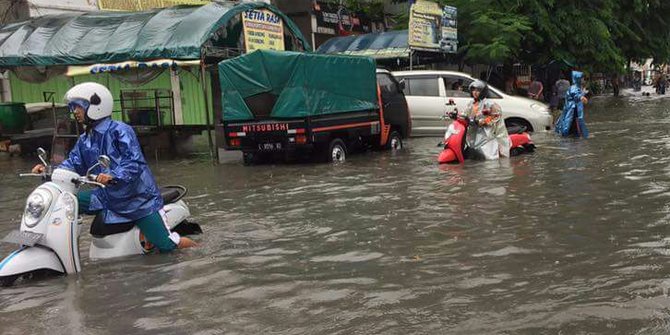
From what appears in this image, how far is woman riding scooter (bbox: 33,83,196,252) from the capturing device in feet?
17.7

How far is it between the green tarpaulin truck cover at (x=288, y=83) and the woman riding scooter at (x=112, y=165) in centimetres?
712

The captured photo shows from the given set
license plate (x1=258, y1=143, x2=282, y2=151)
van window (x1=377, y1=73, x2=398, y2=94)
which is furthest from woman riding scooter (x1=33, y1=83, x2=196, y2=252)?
van window (x1=377, y1=73, x2=398, y2=94)

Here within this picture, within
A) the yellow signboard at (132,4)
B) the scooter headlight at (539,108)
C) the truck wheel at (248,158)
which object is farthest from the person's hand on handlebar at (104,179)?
the yellow signboard at (132,4)

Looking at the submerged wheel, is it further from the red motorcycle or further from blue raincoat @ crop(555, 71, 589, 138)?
blue raincoat @ crop(555, 71, 589, 138)

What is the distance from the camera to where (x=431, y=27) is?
68.6 ft

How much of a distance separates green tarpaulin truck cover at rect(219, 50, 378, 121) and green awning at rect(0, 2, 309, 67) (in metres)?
2.41

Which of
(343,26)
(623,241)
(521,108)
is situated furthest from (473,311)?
(343,26)

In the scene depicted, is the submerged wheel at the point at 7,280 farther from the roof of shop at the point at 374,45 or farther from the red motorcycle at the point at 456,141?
the roof of shop at the point at 374,45

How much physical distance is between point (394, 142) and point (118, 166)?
9910 millimetres

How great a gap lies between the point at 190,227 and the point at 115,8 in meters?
14.6

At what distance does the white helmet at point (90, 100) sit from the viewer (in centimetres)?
541

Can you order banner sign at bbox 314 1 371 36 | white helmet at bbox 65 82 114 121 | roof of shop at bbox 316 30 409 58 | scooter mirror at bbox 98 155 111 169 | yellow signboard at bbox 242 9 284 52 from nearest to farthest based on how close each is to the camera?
scooter mirror at bbox 98 155 111 169
white helmet at bbox 65 82 114 121
yellow signboard at bbox 242 9 284 52
roof of shop at bbox 316 30 409 58
banner sign at bbox 314 1 371 36

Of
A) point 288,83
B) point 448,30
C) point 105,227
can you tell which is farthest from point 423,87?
point 105,227

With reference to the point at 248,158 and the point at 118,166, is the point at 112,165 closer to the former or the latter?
the point at 118,166
